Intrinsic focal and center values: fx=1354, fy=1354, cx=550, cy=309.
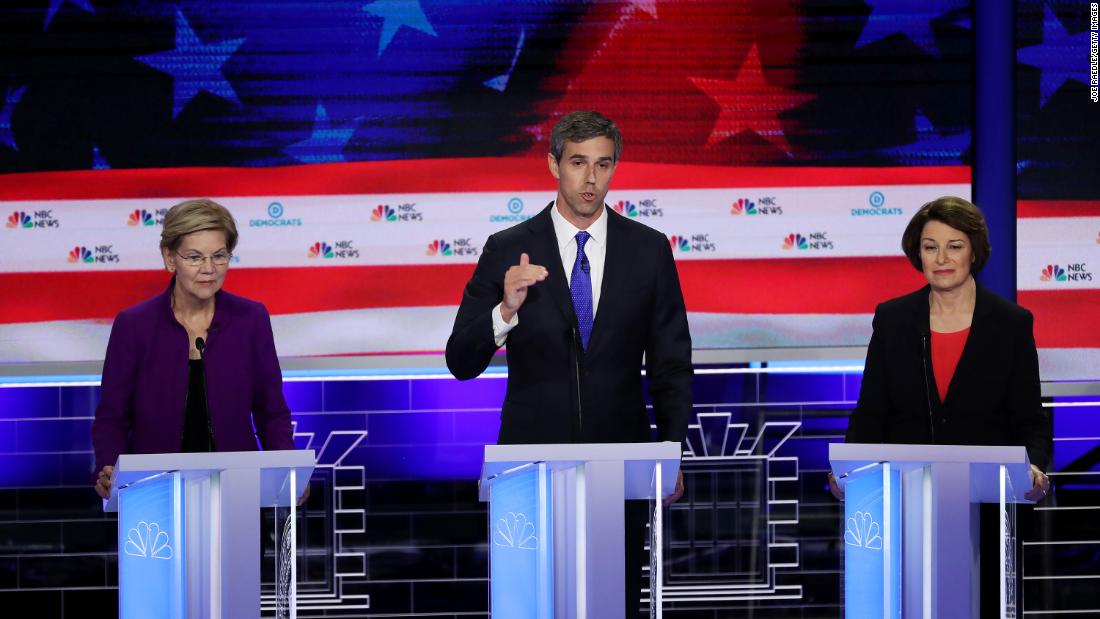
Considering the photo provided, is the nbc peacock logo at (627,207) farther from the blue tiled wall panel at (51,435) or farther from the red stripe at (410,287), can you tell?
the blue tiled wall panel at (51,435)

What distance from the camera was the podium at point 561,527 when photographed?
2699mm

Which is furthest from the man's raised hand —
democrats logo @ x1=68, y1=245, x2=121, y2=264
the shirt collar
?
democrats logo @ x1=68, y1=245, x2=121, y2=264

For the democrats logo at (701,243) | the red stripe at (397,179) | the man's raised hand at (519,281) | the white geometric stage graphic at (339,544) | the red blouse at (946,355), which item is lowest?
the white geometric stage graphic at (339,544)

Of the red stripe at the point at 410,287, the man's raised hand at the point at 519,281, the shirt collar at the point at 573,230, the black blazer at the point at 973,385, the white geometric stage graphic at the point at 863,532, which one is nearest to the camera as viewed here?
the white geometric stage graphic at the point at 863,532

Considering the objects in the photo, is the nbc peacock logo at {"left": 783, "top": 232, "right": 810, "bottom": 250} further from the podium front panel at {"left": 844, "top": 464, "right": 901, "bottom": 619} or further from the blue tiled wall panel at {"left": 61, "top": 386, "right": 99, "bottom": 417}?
the blue tiled wall panel at {"left": 61, "top": 386, "right": 99, "bottom": 417}

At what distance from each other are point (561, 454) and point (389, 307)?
2536 millimetres

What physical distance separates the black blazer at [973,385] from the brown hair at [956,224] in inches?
5.2

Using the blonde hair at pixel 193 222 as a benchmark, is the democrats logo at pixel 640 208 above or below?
above

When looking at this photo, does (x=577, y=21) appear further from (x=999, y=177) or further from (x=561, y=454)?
(x=561, y=454)

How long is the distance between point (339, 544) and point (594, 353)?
6.87ft

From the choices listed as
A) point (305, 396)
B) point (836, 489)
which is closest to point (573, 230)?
point (836, 489)

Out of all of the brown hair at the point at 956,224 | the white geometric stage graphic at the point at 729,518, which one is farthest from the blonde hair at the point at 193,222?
the white geometric stage graphic at the point at 729,518

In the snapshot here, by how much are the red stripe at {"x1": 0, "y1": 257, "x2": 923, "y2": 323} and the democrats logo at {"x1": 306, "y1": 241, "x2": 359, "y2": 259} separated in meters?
0.05

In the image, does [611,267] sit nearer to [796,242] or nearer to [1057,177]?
[796,242]
